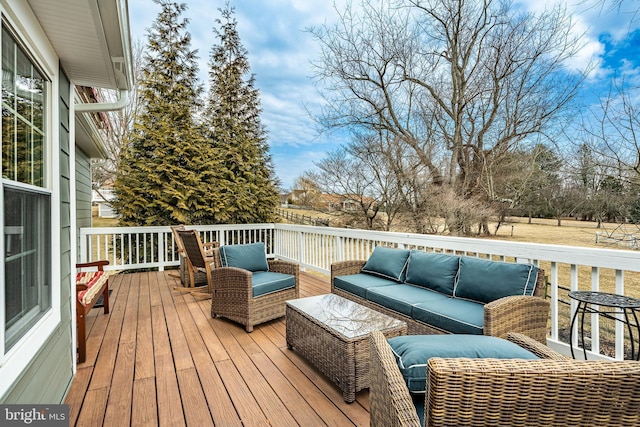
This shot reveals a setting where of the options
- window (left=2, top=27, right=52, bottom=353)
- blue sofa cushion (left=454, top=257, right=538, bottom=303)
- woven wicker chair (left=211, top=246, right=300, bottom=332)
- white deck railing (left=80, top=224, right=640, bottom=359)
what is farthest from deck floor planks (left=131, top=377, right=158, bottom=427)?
white deck railing (left=80, top=224, right=640, bottom=359)

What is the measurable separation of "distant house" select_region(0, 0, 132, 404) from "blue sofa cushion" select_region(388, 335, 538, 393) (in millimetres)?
1676

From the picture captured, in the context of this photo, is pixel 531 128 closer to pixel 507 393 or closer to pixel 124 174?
pixel 507 393

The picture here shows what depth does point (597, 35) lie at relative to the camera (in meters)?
6.55

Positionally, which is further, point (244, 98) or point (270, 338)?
point (244, 98)

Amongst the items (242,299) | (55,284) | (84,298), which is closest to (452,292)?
(242,299)

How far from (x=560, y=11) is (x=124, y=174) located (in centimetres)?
1051

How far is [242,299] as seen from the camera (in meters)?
3.44

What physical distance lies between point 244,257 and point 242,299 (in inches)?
28.4

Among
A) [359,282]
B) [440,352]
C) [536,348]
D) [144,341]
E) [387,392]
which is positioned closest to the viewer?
[387,392]

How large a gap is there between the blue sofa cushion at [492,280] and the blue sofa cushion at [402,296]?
0.23 meters

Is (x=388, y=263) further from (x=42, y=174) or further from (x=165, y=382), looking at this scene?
(x=42, y=174)

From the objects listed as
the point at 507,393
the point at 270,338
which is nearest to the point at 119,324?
the point at 270,338

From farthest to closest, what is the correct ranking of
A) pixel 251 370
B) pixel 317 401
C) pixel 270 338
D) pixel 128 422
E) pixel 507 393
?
1. pixel 270 338
2. pixel 251 370
3. pixel 317 401
4. pixel 128 422
5. pixel 507 393

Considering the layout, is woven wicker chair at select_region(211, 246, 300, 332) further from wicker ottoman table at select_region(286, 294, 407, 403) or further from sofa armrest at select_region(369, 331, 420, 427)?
sofa armrest at select_region(369, 331, 420, 427)
